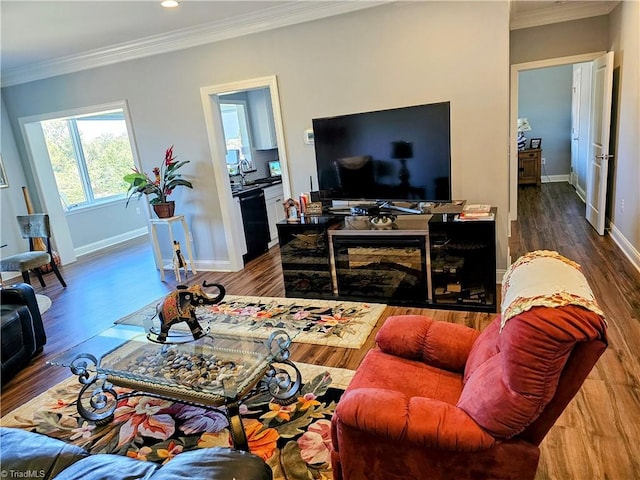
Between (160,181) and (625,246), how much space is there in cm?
505

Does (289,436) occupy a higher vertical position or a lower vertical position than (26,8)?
lower

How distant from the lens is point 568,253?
14.2 feet

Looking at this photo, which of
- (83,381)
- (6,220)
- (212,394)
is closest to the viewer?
(212,394)

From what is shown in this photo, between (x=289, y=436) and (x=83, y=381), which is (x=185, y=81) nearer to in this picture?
(x=83, y=381)

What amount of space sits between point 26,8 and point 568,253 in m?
5.37

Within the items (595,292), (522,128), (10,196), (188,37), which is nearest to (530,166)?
(522,128)

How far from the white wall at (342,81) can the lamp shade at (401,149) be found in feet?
1.69

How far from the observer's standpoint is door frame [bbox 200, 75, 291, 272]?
4.24 metres

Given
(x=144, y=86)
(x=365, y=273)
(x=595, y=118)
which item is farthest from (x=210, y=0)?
(x=595, y=118)

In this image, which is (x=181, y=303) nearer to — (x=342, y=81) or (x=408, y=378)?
(x=408, y=378)

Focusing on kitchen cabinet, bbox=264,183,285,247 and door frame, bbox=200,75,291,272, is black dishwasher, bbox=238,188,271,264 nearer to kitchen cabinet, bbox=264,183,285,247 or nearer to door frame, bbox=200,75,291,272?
kitchen cabinet, bbox=264,183,285,247

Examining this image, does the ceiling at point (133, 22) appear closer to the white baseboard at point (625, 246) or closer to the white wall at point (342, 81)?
the white wall at point (342, 81)

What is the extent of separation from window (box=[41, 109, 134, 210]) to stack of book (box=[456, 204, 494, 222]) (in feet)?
18.0

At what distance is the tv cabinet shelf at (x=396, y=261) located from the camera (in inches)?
129
